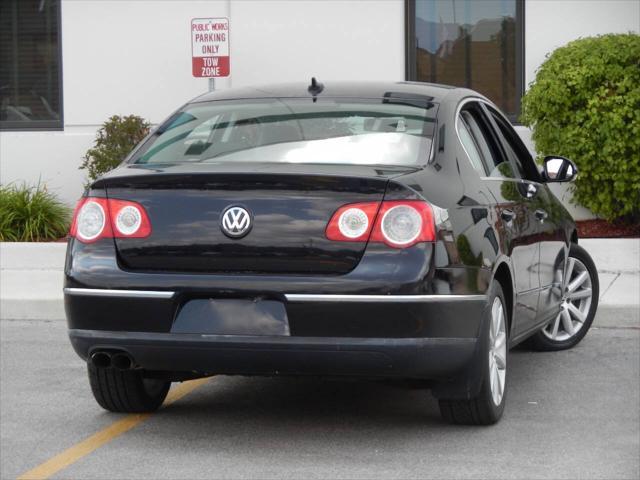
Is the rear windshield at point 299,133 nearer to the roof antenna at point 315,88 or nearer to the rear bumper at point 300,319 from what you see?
the roof antenna at point 315,88

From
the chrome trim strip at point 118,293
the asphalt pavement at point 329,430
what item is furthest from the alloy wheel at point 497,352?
the chrome trim strip at point 118,293

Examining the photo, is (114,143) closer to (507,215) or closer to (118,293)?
(507,215)

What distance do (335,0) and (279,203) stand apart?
29.2 feet

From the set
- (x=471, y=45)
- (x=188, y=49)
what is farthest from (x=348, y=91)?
(x=188, y=49)

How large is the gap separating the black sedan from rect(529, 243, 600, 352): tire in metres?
2.24

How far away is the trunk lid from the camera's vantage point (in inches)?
217

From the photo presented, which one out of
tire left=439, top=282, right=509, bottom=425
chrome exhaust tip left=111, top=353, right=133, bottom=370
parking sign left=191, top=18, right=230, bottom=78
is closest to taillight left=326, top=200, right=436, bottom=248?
tire left=439, top=282, right=509, bottom=425

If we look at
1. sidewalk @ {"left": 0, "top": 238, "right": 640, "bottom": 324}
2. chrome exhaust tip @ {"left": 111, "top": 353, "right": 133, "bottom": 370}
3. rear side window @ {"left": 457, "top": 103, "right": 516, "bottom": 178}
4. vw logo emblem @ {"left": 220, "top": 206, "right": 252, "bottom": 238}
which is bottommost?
sidewalk @ {"left": 0, "top": 238, "right": 640, "bottom": 324}

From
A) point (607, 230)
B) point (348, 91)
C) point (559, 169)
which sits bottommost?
point (607, 230)

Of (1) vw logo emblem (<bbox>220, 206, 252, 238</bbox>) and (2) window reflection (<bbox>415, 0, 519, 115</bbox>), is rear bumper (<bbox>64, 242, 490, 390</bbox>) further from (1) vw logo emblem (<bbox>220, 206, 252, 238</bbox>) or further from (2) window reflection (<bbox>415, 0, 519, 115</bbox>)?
(2) window reflection (<bbox>415, 0, 519, 115</bbox>)

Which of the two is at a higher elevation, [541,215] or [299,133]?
[299,133]

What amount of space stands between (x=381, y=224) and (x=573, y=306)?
3356 mm

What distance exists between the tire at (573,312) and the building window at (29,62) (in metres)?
8.01

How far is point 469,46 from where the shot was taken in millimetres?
14281
